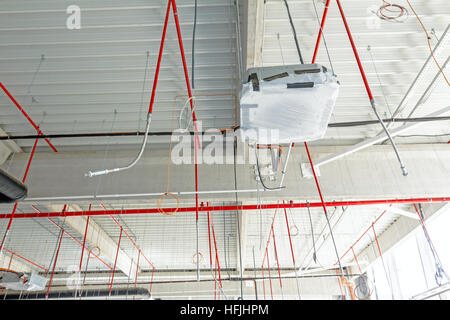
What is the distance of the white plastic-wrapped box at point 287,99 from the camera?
76.2 inches

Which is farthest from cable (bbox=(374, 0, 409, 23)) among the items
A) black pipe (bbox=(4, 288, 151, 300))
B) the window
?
black pipe (bbox=(4, 288, 151, 300))

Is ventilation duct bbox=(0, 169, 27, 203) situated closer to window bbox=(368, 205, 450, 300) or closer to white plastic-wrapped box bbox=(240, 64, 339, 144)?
white plastic-wrapped box bbox=(240, 64, 339, 144)

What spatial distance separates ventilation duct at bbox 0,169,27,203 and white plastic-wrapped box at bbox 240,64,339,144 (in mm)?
2316

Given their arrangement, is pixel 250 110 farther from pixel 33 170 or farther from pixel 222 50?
pixel 33 170

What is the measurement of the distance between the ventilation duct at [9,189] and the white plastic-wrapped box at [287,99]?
7.60ft

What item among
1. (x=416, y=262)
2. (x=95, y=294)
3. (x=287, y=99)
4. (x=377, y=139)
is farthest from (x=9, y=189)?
(x=95, y=294)

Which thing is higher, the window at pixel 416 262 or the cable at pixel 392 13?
the cable at pixel 392 13

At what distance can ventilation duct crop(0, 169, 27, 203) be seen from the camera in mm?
2598

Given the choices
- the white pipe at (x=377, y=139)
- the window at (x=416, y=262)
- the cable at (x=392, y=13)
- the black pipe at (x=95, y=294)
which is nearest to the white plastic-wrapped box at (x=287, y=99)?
the white pipe at (x=377, y=139)

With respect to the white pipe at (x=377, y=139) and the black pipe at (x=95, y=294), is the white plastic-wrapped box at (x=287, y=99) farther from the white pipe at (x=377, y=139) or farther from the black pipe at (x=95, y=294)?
the black pipe at (x=95, y=294)
